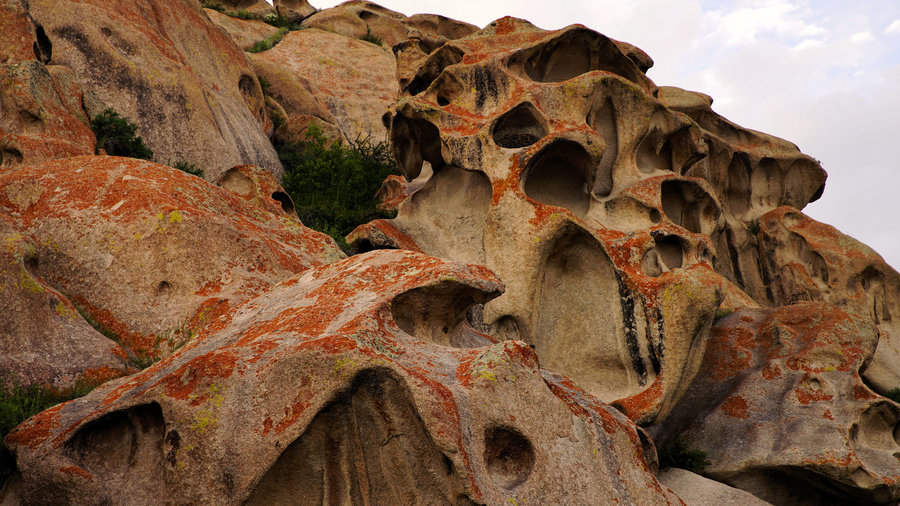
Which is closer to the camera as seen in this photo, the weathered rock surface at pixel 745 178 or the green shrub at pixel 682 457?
the green shrub at pixel 682 457

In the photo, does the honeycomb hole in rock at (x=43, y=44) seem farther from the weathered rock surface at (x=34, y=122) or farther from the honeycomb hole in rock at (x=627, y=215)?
the honeycomb hole in rock at (x=627, y=215)

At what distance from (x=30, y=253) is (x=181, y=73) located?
32.7ft

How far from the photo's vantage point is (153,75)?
644 inches

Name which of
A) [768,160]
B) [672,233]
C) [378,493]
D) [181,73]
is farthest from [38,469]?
[768,160]

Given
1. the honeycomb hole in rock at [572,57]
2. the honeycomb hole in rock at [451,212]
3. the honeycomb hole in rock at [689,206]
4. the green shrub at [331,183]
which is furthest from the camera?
the green shrub at [331,183]

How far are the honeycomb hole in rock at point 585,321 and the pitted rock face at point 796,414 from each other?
125 cm

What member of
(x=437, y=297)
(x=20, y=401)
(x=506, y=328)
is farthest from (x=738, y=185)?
(x=20, y=401)

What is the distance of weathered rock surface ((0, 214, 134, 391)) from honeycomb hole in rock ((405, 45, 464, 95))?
1061 centimetres

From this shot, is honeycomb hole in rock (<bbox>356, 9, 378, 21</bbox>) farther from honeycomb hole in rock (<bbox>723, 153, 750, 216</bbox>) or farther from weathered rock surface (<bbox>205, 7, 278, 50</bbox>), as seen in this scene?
honeycomb hole in rock (<bbox>723, 153, 750, 216</bbox>)

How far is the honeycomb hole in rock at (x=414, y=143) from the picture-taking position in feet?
51.4

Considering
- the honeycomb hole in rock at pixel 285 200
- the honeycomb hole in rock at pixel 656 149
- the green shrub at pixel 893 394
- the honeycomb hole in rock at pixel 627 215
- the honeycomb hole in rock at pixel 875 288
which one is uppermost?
the honeycomb hole in rock at pixel 656 149

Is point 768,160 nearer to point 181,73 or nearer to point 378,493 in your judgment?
point 181,73

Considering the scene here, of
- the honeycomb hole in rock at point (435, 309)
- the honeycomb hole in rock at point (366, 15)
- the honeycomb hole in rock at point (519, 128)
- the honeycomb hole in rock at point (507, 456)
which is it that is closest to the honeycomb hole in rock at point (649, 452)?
the honeycomb hole in rock at point (435, 309)

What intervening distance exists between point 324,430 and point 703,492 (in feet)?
20.1
